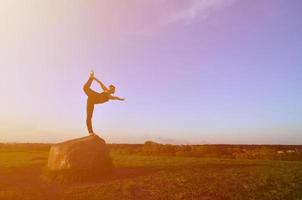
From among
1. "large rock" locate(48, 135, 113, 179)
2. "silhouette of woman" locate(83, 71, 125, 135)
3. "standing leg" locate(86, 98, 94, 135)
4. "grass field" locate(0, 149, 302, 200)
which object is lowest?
"grass field" locate(0, 149, 302, 200)

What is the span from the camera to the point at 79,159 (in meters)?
16.1

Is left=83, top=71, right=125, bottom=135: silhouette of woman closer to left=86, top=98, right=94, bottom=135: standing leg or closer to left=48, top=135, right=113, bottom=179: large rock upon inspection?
left=86, top=98, right=94, bottom=135: standing leg

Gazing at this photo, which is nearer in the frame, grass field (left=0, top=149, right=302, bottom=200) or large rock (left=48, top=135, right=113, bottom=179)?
A: grass field (left=0, top=149, right=302, bottom=200)

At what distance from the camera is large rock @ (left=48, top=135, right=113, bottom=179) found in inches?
631

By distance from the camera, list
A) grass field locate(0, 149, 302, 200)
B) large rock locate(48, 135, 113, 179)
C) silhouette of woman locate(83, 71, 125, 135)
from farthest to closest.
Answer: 1. silhouette of woman locate(83, 71, 125, 135)
2. large rock locate(48, 135, 113, 179)
3. grass field locate(0, 149, 302, 200)

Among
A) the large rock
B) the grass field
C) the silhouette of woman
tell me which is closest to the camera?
the grass field

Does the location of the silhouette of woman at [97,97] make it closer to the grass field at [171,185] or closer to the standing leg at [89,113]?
the standing leg at [89,113]

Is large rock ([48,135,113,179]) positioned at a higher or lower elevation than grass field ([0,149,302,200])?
higher

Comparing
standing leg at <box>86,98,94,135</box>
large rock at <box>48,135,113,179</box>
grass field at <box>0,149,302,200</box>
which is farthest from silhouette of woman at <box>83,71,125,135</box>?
grass field at <box>0,149,302,200</box>

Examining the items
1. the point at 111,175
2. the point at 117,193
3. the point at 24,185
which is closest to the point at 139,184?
the point at 117,193

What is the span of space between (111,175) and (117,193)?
4.05m

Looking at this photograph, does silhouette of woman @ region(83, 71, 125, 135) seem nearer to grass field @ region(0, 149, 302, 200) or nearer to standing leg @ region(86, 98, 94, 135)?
standing leg @ region(86, 98, 94, 135)

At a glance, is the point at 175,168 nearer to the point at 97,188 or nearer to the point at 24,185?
the point at 97,188

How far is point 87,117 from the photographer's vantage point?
18.0 metres
